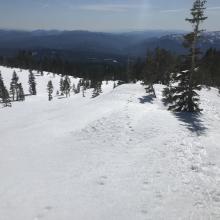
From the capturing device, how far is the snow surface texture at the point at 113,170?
9.99 m

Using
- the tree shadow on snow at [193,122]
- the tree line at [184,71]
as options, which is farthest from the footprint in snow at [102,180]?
the tree line at [184,71]

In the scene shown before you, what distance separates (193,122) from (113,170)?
10.8 metres

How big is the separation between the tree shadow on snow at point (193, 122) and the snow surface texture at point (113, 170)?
0.38 ft

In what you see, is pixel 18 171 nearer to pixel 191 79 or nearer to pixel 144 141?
pixel 144 141

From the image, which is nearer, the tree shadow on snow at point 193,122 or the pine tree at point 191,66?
the tree shadow on snow at point 193,122

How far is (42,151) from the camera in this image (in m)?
16.0

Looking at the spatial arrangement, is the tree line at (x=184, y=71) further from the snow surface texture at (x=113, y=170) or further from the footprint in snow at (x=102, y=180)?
the footprint in snow at (x=102, y=180)

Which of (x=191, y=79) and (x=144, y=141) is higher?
(x=191, y=79)

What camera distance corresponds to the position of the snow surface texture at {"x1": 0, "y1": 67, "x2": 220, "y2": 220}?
32.8 feet

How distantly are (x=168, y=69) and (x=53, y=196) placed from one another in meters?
45.1

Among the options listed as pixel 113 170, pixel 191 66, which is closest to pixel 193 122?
pixel 191 66

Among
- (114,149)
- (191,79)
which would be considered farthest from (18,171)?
(191,79)

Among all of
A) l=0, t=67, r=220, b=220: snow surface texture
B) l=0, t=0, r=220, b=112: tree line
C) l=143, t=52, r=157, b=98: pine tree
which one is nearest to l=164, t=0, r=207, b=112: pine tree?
l=0, t=0, r=220, b=112: tree line

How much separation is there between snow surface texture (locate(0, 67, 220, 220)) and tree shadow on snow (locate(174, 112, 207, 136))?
0.11 m
